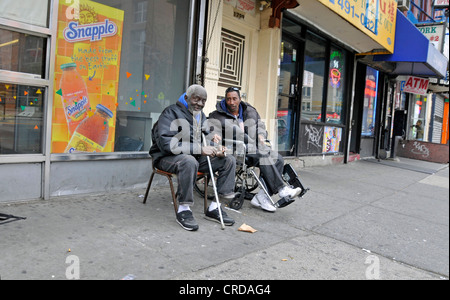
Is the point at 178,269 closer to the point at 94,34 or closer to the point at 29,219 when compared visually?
the point at 29,219

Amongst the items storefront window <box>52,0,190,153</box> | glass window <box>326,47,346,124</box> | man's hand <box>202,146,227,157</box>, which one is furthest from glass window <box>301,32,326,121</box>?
man's hand <box>202,146,227,157</box>

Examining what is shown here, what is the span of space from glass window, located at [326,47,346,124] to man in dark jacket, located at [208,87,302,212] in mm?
5185

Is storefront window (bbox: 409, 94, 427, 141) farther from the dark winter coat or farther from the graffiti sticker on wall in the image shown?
the dark winter coat

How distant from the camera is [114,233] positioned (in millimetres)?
3105

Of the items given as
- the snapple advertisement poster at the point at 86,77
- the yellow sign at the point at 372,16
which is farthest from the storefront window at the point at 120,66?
the yellow sign at the point at 372,16

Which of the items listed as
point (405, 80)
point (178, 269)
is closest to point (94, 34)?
point (178, 269)

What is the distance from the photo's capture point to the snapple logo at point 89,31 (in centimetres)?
407

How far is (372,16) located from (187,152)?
234 inches

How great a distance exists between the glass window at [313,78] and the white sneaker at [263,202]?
426 cm

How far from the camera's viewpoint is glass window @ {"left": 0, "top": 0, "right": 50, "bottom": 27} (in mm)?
3553

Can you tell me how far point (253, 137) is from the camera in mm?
4590

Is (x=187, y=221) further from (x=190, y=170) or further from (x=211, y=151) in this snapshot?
(x=211, y=151)

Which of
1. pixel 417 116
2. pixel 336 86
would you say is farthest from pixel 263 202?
pixel 417 116

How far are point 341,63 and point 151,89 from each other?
6.35m
